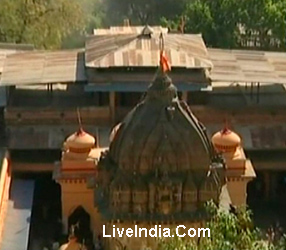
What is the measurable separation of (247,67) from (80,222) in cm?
734

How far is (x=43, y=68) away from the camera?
28.2 metres

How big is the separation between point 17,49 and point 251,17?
36.2 ft

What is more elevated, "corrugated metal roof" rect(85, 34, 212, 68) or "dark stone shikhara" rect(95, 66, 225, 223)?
"corrugated metal roof" rect(85, 34, 212, 68)

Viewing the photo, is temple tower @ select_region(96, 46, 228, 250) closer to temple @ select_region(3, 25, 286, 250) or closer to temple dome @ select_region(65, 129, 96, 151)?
temple @ select_region(3, 25, 286, 250)

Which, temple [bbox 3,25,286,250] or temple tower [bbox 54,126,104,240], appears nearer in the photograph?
temple [bbox 3,25,286,250]

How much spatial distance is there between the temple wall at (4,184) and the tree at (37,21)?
47.1 feet

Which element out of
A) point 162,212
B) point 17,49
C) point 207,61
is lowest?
point 162,212

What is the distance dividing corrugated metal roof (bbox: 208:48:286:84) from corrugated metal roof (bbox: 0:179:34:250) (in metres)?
6.11

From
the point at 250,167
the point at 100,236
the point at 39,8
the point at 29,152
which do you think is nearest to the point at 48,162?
the point at 29,152

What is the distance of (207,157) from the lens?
20.0 metres

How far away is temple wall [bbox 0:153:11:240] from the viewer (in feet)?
76.8

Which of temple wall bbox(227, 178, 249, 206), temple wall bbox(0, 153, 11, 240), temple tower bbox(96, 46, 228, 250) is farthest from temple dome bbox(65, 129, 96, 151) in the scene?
temple wall bbox(227, 178, 249, 206)

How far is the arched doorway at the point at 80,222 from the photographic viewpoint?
24161mm

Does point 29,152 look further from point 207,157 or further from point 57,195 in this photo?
point 207,157
